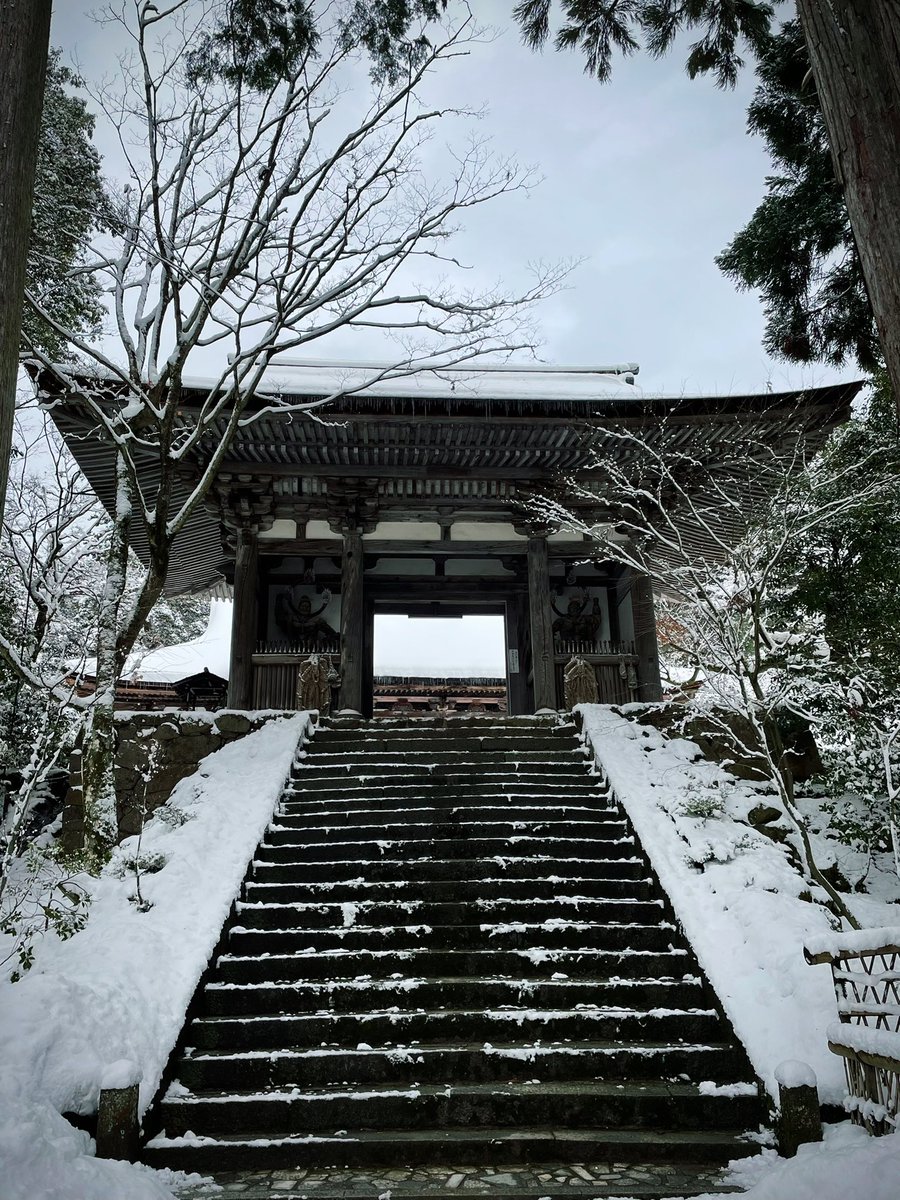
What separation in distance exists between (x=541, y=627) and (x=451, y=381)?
402cm

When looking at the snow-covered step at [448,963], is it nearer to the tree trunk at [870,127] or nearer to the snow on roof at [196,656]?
the tree trunk at [870,127]

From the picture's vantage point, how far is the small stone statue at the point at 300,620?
13.5 meters

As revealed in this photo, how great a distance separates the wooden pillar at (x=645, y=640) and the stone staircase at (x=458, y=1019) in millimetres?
4892

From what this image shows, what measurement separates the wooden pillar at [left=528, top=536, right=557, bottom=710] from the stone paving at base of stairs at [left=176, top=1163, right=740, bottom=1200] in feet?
25.1

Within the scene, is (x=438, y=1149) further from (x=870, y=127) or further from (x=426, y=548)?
(x=426, y=548)

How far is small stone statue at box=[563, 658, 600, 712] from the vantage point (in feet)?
34.7

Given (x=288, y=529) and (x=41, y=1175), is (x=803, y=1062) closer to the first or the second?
(x=41, y=1175)

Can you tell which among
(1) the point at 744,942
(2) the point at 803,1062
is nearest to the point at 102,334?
(1) the point at 744,942

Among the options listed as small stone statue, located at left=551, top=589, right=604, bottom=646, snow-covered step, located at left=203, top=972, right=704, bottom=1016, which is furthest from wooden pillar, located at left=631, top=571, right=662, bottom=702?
snow-covered step, located at left=203, top=972, right=704, bottom=1016

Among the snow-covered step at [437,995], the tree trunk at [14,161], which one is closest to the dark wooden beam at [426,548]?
the snow-covered step at [437,995]

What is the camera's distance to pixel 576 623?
560 inches

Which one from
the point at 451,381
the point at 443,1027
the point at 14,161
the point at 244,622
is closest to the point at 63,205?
the point at 451,381

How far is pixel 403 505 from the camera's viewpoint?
494 inches

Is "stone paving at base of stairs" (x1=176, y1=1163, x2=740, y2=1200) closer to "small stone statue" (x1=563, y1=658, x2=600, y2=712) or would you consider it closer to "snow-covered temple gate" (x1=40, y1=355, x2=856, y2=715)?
"small stone statue" (x1=563, y1=658, x2=600, y2=712)
